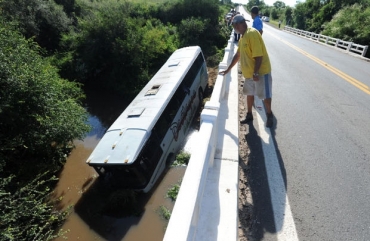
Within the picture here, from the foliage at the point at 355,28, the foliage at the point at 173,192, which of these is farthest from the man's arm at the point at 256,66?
the foliage at the point at 355,28

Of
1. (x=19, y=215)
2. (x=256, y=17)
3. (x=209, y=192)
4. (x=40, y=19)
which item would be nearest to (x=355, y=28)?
(x=256, y=17)

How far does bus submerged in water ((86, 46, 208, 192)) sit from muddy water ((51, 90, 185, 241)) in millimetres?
520

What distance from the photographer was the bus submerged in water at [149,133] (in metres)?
6.57

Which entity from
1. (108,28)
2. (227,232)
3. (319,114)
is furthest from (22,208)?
(108,28)

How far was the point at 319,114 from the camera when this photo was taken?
17.8 feet

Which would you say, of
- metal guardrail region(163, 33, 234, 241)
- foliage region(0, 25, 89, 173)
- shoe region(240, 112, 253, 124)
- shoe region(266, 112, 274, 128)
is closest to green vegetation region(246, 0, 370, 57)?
shoe region(266, 112, 274, 128)

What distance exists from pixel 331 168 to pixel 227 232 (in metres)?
2.31

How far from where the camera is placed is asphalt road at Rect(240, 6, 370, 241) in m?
2.70

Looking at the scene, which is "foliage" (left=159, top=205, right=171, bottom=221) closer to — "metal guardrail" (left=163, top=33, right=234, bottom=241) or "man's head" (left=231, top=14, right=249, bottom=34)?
"metal guardrail" (left=163, top=33, right=234, bottom=241)

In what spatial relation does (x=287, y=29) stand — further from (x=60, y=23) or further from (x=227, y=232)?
(x=227, y=232)

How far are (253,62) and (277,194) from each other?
2465mm

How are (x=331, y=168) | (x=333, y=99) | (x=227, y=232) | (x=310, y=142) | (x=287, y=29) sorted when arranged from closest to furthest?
(x=227, y=232), (x=331, y=168), (x=310, y=142), (x=333, y=99), (x=287, y=29)

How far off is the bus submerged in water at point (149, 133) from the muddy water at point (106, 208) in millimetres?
520

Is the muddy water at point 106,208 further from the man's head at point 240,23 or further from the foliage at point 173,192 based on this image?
the man's head at point 240,23
